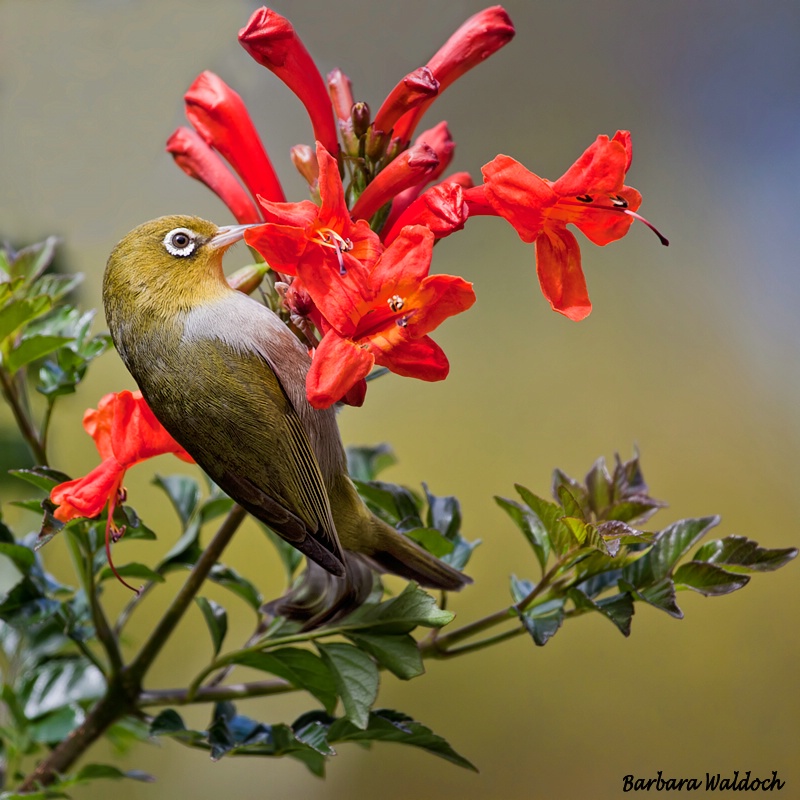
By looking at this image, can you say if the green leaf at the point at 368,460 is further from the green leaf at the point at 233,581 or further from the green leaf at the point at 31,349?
the green leaf at the point at 31,349

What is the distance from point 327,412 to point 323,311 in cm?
12

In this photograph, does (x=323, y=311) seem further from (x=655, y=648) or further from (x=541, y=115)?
(x=541, y=115)

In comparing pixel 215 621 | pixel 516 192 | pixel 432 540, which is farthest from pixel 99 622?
pixel 516 192

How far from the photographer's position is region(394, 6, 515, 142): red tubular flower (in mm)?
720

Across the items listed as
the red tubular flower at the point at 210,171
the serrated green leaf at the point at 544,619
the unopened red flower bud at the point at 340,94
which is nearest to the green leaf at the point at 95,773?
the serrated green leaf at the point at 544,619

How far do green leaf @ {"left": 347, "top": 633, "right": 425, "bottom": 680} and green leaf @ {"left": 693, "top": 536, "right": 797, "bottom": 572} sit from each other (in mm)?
252

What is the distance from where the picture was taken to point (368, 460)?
101cm

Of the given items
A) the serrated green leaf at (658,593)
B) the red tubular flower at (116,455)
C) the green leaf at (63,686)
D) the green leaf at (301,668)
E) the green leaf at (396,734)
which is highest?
the red tubular flower at (116,455)

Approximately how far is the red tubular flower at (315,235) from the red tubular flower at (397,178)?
69mm

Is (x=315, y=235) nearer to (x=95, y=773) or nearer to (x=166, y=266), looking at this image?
(x=166, y=266)

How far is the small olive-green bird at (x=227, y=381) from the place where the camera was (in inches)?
21.6

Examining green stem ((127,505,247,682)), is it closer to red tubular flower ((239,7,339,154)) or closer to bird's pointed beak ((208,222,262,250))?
bird's pointed beak ((208,222,262,250))

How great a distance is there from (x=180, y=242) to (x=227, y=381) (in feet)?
0.38

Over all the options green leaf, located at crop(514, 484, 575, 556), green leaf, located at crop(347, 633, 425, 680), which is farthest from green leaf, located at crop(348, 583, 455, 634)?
green leaf, located at crop(514, 484, 575, 556)
